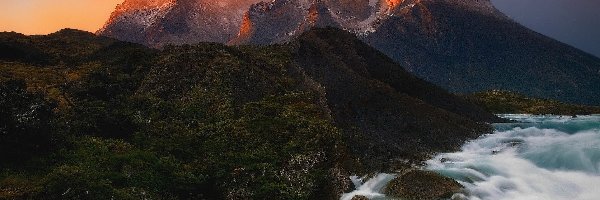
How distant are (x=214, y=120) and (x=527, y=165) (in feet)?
83.6

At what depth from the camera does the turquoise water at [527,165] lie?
36.2m

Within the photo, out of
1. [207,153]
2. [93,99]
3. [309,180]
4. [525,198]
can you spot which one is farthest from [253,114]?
[525,198]

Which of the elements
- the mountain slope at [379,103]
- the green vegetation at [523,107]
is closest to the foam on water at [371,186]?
the mountain slope at [379,103]

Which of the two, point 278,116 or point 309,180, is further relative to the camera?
point 278,116

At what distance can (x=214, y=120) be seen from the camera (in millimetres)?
38469

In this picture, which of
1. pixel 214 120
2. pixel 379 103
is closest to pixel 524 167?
pixel 379 103

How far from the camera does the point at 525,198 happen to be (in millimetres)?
34781

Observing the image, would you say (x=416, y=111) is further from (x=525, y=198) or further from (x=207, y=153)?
(x=207, y=153)

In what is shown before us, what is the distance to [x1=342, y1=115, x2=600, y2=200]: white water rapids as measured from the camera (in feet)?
117

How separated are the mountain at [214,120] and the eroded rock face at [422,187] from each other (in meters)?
3.27

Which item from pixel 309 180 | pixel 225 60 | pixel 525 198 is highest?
pixel 225 60

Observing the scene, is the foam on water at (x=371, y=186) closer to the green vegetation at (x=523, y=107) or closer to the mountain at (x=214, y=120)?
the mountain at (x=214, y=120)

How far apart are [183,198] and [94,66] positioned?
100ft

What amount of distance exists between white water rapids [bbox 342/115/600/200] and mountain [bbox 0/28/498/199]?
88.7 inches
